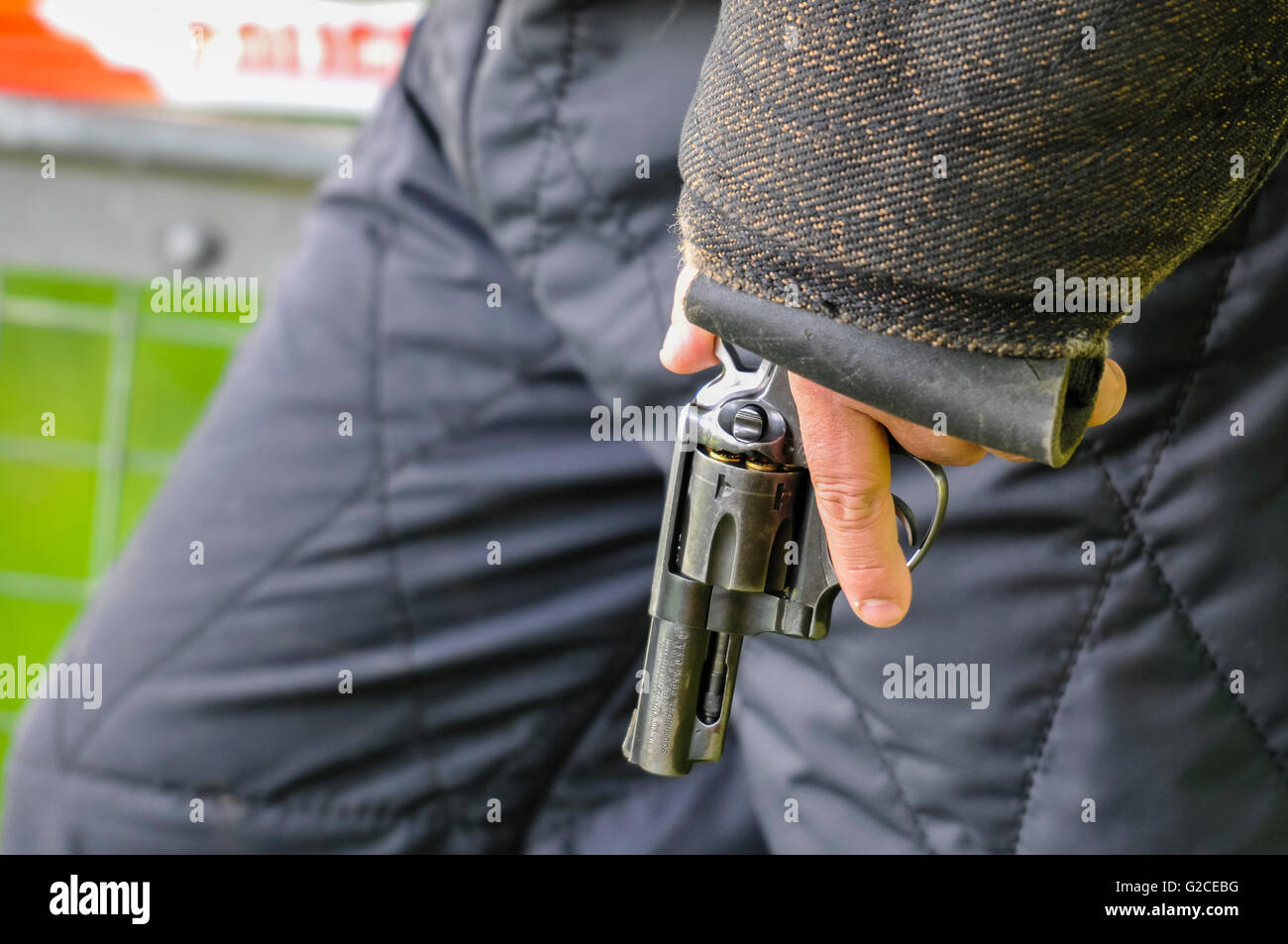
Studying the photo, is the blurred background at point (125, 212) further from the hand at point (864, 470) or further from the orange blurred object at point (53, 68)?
the hand at point (864, 470)

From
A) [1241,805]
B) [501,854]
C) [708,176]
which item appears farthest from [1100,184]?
[501,854]

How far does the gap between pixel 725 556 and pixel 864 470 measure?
0.36ft

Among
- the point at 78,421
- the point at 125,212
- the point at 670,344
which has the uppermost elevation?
the point at 670,344

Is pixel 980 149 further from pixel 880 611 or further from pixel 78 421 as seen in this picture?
pixel 78 421

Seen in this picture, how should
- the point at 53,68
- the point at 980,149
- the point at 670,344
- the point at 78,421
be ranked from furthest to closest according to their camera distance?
the point at 78,421, the point at 53,68, the point at 670,344, the point at 980,149

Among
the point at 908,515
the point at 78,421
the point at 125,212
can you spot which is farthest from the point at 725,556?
the point at 78,421

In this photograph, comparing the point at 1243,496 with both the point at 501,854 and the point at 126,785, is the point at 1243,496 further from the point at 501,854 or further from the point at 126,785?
the point at 126,785

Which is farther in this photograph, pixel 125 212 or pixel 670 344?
pixel 125 212

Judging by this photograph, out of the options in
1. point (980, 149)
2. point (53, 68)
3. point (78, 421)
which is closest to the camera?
point (980, 149)

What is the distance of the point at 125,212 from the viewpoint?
157 centimetres

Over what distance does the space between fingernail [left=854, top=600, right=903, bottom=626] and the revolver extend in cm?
4
